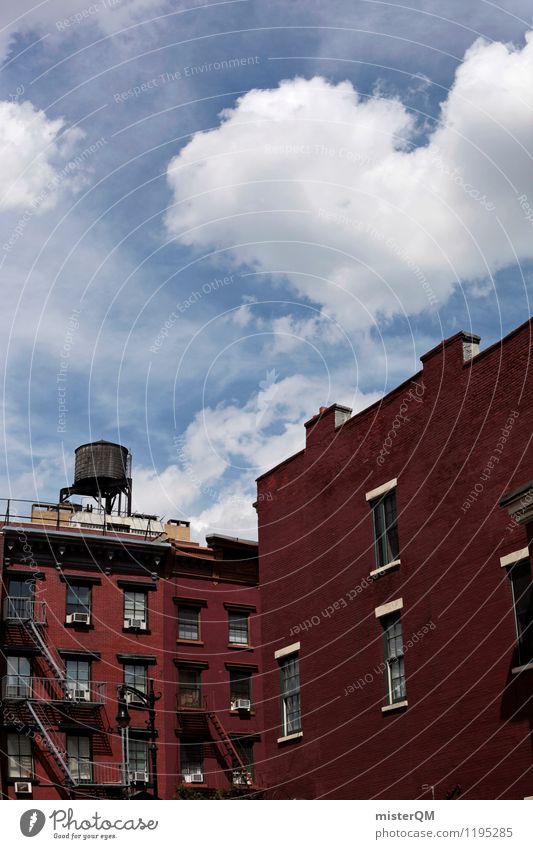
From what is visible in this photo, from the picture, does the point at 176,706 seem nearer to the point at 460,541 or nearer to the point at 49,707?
the point at 49,707

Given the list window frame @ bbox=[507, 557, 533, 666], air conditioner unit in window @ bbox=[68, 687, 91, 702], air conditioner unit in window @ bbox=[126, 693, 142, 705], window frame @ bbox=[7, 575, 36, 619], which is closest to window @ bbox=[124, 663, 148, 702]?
air conditioner unit in window @ bbox=[126, 693, 142, 705]

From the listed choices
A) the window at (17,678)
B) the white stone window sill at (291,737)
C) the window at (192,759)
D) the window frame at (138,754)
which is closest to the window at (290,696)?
the white stone window sill at (291,737)

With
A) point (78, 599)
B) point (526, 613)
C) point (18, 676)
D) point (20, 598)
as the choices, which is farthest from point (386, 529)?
point (78, 599)

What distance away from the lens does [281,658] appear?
111ft

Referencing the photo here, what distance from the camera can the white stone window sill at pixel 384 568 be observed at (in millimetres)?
29250

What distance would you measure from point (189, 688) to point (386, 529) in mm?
25507

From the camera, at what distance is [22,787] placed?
153 feet

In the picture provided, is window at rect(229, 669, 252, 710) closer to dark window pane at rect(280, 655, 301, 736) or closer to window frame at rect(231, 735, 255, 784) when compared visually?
window frame at rect(231, 735, 255, 784)

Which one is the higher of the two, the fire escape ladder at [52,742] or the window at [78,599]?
the window at [78,599]

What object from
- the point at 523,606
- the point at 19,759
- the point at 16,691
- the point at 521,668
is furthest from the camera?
the point at 16,691

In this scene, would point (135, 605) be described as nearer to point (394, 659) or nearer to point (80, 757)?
point (80, 757)

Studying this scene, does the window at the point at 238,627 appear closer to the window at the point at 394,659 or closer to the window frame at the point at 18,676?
the window frame at the point at 18,676

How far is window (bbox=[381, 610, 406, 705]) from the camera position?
93.2 ft

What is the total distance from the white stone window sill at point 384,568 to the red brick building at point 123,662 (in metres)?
20.9
